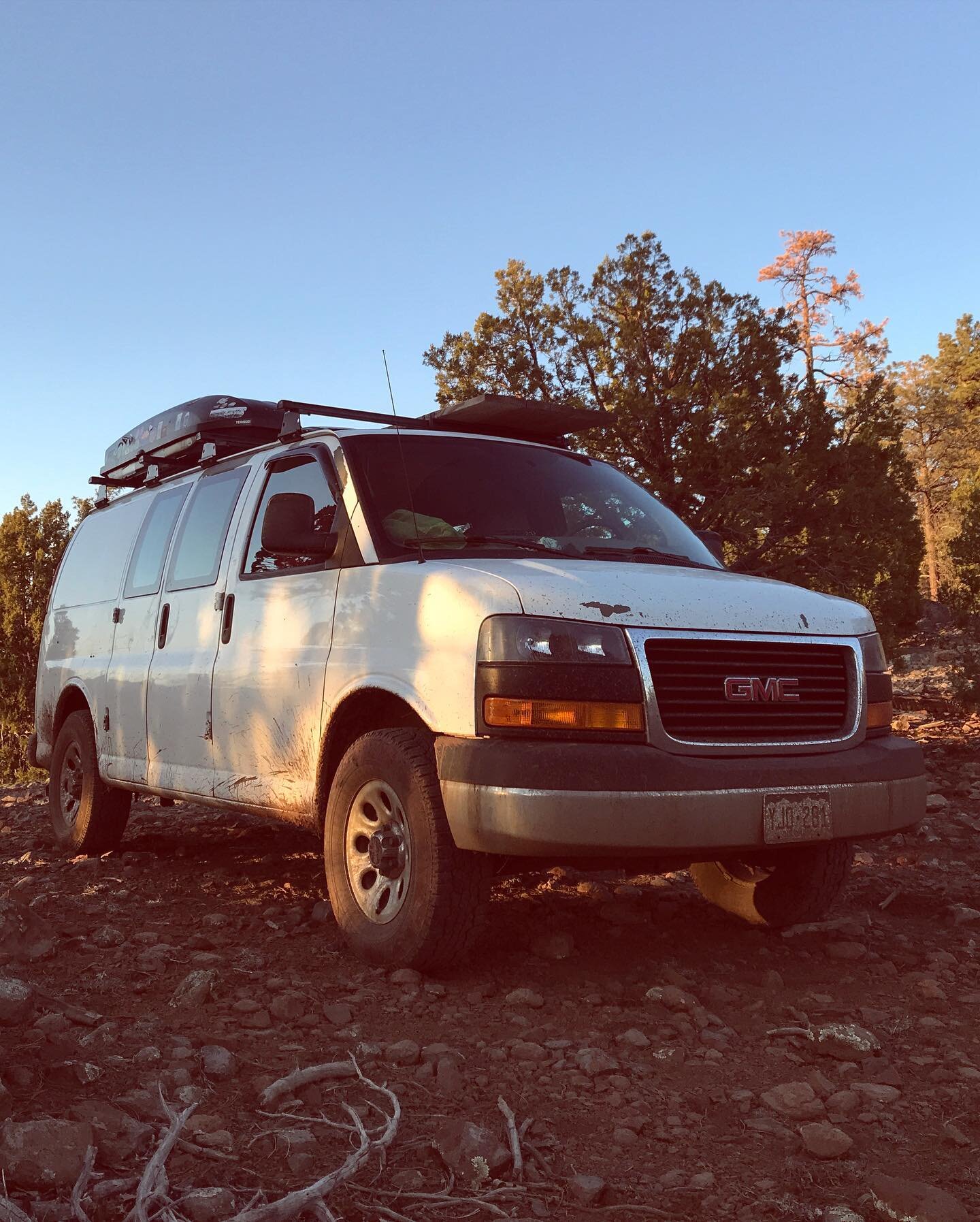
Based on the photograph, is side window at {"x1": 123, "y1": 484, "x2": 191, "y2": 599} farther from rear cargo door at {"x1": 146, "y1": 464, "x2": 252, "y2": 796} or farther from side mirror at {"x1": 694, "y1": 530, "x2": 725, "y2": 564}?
side mirror at {"x1": 694, "y1": 530, "x2": 725, "y2": 564}

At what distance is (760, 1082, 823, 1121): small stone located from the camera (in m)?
2.97

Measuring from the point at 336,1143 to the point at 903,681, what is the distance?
14546 millimetres

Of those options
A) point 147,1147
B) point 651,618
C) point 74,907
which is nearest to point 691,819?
point 651,618

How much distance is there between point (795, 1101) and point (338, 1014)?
146cm

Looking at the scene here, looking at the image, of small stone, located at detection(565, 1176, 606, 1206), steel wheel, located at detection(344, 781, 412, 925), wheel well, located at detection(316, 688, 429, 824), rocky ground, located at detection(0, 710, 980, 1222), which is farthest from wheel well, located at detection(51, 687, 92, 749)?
small stone, located at detection(565, 1176, 606, 1206)

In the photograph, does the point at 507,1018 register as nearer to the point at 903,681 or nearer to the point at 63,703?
the point at 63,703

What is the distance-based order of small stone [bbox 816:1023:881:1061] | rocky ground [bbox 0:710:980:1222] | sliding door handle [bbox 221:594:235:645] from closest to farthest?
1. rocky ground [bbox 0:710:980:1222]
2. small stone [bbox 816:1023:881:1061]
3. sliding door handle [bbox 221:594:235:645]

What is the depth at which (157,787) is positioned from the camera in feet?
18.8

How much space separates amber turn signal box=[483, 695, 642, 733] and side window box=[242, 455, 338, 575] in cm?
140

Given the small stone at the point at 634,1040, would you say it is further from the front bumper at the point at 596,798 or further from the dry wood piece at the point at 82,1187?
the dry wood piece at the point at 82,1187

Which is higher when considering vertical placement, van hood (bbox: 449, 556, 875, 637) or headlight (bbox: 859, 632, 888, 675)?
van hood (bbox: 449, 556, 875, 637)

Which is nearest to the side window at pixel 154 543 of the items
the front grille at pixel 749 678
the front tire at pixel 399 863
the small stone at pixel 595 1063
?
the front tire at pixel 399 863

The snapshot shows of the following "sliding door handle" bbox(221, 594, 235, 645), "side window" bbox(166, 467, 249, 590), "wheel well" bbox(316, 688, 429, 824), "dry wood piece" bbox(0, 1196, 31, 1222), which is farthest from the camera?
"side window" bbox(166, 467, 249, 590)

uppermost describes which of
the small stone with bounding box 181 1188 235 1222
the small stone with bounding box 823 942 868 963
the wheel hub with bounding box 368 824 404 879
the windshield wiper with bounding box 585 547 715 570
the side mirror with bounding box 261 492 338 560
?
the side mirror with bounding box 261 492 338 560
